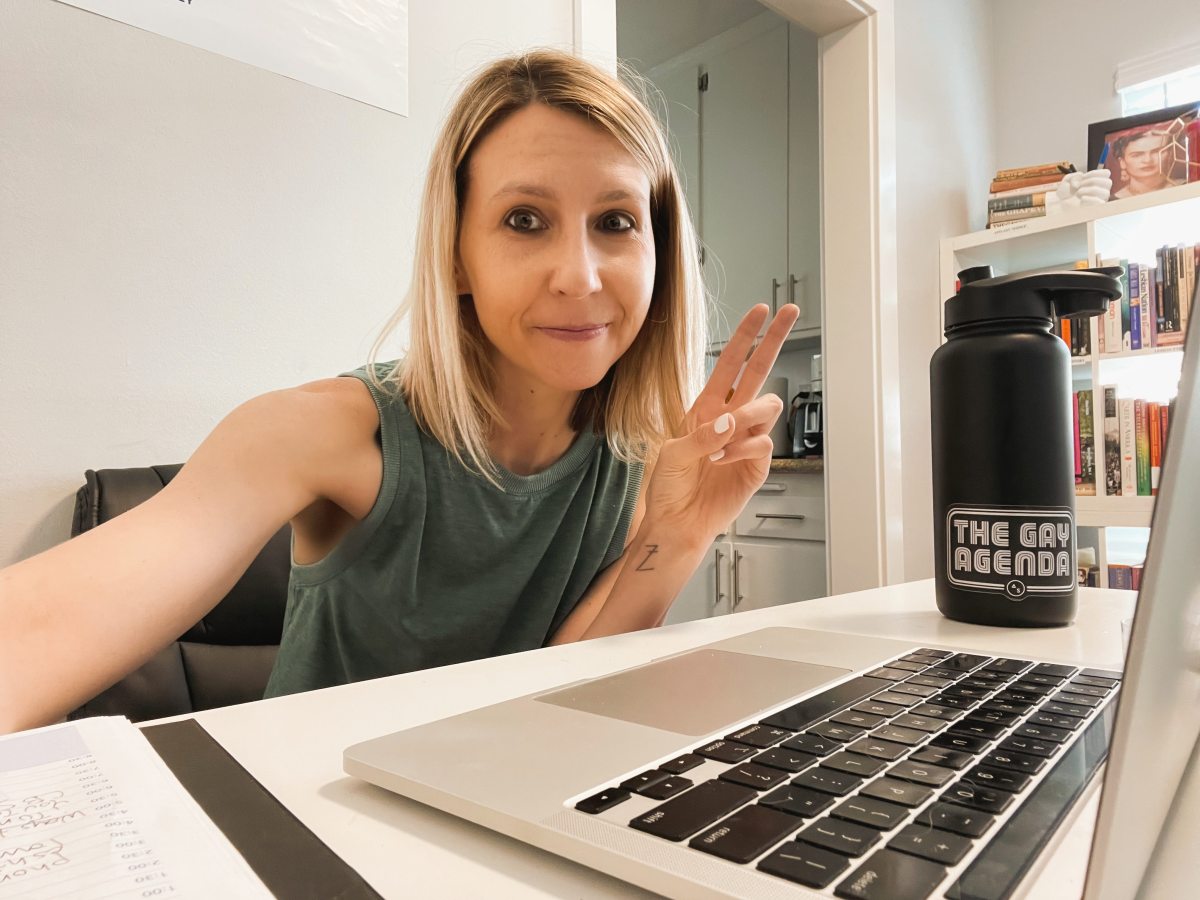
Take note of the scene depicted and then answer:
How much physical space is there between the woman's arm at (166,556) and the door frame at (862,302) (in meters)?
1.89

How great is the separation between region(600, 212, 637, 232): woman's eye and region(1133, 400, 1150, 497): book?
6.75ft

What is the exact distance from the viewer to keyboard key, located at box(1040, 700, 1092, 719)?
0.35 m

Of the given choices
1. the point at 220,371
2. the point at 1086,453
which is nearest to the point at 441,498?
the point at 220,371

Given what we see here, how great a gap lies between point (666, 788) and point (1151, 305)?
2579 mm

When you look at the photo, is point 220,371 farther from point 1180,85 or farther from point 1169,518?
point 1180,85

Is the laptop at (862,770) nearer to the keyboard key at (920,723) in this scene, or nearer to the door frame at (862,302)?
the keyboard key at (920,723)

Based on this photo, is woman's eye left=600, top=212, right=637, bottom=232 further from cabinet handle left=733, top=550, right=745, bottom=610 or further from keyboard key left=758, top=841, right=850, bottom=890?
cabinet handle left=733, top=550, right=745, bottom=610

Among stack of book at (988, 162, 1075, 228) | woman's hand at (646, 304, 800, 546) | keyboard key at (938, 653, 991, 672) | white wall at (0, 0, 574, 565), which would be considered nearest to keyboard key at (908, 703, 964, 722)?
keyboard key at (938, 653, 991, 672)

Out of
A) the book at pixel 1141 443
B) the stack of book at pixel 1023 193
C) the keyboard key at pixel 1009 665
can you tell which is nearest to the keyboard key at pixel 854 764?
the keyboard key at pixel 1009 665

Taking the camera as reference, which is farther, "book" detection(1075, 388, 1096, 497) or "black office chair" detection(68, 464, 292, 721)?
"book" detection(1075, 388, 1096, 497)

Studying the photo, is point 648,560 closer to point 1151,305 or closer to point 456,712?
point 456,712

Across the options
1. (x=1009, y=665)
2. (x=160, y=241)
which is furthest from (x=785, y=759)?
(x=160, y=241)

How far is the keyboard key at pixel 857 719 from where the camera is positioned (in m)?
0.32

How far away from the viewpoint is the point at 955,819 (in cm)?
23
